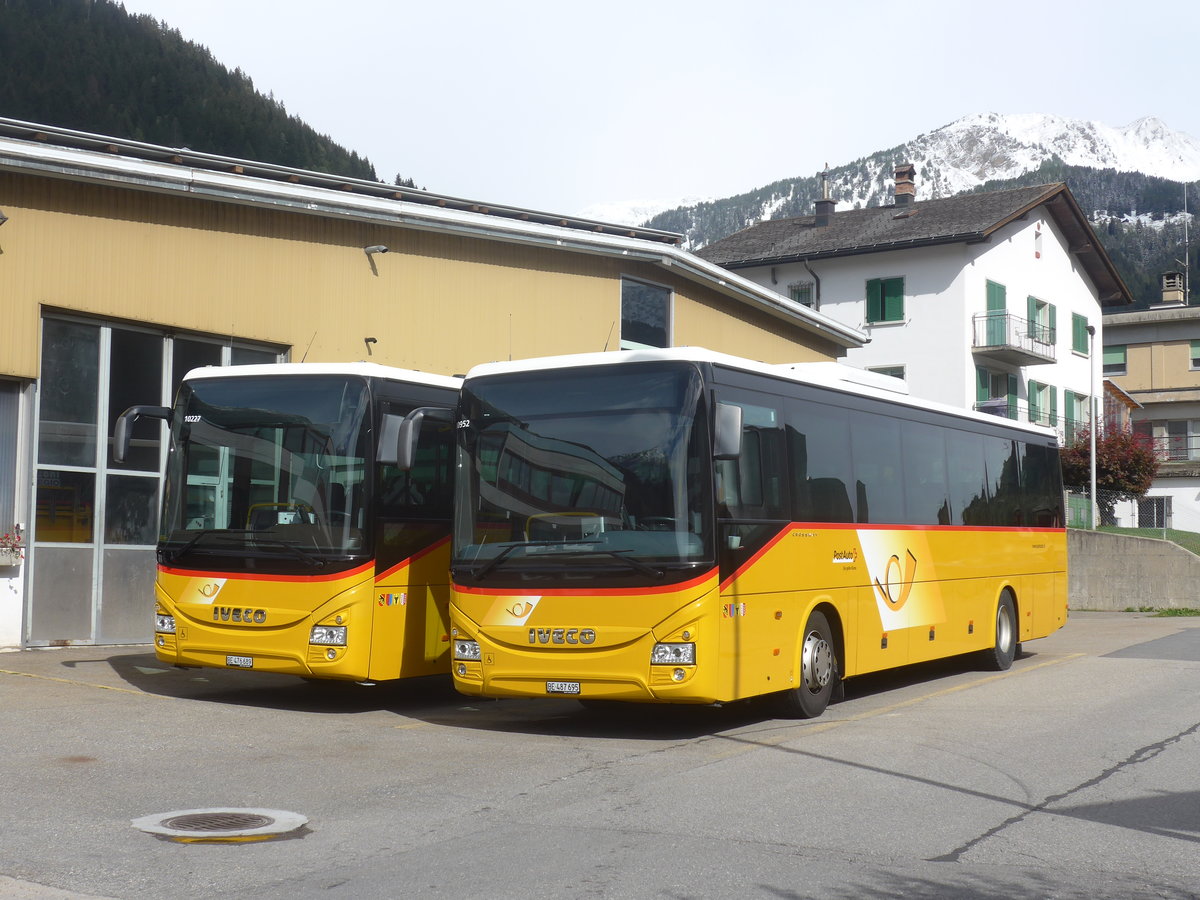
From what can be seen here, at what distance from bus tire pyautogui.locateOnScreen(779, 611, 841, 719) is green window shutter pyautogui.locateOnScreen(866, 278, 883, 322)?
35.3 m

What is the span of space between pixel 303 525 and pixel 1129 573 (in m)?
25.5

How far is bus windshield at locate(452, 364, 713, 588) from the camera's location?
419 inches

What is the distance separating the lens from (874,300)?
4706cm

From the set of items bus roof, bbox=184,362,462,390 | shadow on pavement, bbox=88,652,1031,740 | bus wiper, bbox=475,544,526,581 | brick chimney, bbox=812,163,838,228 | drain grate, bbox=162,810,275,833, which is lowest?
shadow on pavement, bbox=88,652,1031,740

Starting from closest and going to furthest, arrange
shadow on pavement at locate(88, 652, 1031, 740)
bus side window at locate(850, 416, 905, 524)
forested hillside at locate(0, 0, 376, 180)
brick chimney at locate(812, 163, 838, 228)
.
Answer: shadow on pavement at locate(88, 652, 1031, 740)
bus side window at locate(850, 416, 905, 524)
brick chimney at locate(812, 163, 838, 228)
forested hillside at locate(0, 0, 376, 180)

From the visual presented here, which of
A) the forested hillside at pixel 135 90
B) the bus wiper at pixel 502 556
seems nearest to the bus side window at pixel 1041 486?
the bus wiper at pixel 502 556

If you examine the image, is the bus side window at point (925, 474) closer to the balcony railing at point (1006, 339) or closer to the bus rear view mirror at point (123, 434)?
the bus rear view mirror at point (123, 434)

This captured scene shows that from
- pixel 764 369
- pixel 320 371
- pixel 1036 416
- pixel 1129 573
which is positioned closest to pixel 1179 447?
pixel 1036 416

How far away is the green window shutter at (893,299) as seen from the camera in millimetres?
46500

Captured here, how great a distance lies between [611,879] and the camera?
20.7 ft

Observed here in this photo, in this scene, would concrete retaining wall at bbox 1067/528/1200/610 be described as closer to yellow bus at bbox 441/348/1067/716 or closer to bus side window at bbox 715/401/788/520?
yellow bus at bbox 441/348/1067/716

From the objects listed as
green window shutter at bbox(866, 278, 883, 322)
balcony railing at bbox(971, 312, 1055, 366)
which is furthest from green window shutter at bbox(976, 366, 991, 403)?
green window shutter at bbox(866, 278, 883, 322)

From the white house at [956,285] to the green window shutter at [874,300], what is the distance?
0.11 ft

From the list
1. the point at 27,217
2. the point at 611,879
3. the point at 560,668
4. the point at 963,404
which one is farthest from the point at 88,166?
the point at 963,404
